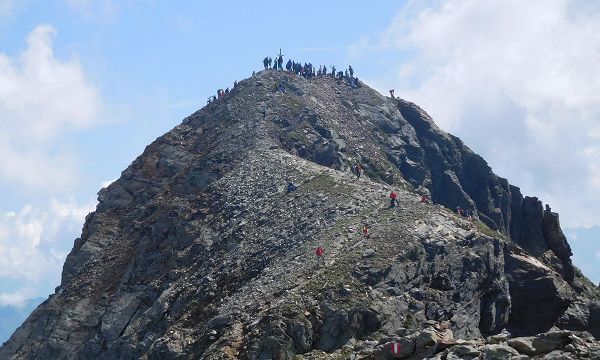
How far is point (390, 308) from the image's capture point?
60625 mm

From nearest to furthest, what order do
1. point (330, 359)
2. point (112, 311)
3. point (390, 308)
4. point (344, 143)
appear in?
point (330, 359), point (390, 308), point (112, 311), point (344, 143)

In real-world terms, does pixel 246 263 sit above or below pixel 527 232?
below

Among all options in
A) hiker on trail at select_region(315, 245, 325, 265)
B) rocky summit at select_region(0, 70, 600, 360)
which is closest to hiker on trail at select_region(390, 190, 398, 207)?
rocky summit at select_region(0, 70, 600, 360)

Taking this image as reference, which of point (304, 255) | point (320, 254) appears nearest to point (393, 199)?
point (304, 255)

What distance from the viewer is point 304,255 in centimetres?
6919

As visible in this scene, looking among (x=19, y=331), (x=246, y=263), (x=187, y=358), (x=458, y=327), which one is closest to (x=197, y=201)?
(x=246, y=263)

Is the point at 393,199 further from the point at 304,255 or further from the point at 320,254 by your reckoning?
the point at 320,254

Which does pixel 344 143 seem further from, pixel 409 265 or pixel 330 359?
pixel 330 359

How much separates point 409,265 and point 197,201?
1268 inches

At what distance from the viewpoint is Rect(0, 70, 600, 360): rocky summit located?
5875 cm

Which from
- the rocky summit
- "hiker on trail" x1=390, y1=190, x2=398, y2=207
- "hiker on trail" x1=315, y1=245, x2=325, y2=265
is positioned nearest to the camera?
the rocky summit

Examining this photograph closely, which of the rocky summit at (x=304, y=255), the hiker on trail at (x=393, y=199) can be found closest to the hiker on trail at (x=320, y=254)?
the rocky summit at (x=304, y=255)

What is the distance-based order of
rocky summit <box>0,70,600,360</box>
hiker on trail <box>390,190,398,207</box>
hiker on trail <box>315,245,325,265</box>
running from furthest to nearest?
hiker on trail <box>390,190,398,207</box>, hiker on trail <box>315,245,325,265</box>, rocky summit <box>0,70,600,360</box>

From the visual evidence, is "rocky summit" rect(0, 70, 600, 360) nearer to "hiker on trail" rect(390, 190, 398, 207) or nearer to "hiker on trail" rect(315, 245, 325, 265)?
"hiker on trail" rect(315, 245, 325, 265)
